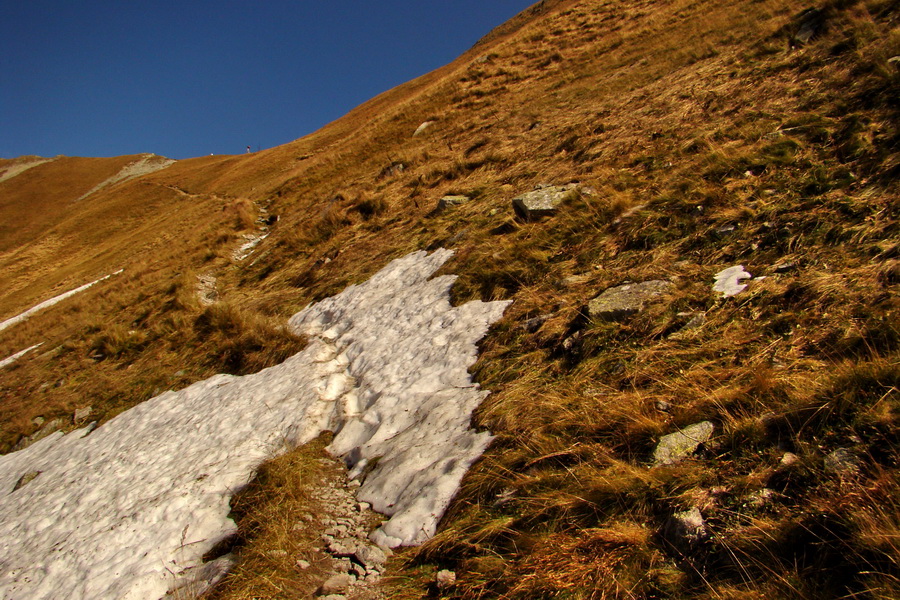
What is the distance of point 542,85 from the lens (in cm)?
1720

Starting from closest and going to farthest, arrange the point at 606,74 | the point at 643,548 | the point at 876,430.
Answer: the point at 876,430 < the point at 643,548 < the point at 606,74

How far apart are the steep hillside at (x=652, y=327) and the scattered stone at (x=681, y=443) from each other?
0.05 meters

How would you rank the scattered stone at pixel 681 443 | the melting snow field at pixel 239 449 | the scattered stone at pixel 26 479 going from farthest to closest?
1. the scattered stone at pixel 26 479
2. the melting snow field at pixel 239 449
3. the scattered stone at pixel 681 443

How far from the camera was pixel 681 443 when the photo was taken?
2.72 meters

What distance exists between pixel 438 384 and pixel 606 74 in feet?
45.7

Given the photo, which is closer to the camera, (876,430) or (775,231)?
(876,430)

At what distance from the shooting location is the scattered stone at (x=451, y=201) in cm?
1022

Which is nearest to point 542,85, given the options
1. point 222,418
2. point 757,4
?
point 757,4

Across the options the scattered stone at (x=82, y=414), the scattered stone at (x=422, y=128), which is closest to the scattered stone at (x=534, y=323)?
the scattered stone at (x=82, y=414)

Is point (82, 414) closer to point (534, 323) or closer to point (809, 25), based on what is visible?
point (534, 323)

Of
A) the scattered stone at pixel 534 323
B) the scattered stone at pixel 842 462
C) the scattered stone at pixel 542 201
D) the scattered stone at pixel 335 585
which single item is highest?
the scattered stone at pixel 542 201

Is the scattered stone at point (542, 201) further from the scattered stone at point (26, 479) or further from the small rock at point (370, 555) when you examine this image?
the scattered stone at point (26, 479)

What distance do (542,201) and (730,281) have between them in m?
3.99

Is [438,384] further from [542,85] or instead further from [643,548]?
[542,85]
